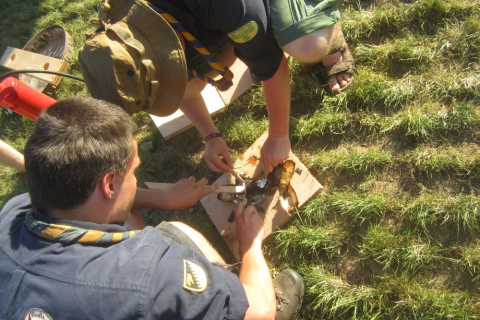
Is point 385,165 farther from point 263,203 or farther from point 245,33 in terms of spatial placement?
point 245,33

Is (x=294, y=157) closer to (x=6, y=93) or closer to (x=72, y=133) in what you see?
(x=72, y=133)

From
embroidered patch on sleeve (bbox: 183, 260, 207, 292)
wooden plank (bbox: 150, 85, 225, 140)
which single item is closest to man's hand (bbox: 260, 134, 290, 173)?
wooden plank (bbox: 150, 85, 225, 140)

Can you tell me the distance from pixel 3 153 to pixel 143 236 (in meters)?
1.80

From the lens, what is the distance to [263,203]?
7.31 ft

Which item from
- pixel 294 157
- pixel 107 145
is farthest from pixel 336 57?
pixel 107 145

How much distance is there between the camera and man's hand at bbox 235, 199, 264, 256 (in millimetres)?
1995

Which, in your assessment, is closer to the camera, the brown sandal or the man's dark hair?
the man's dark hair

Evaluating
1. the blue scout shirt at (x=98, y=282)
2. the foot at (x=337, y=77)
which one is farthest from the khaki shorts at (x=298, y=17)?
the blue scout shirt at (x=98, y=282)

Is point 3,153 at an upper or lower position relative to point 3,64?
lower

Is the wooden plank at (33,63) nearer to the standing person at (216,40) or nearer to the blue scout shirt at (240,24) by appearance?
the standing person at (216,40)

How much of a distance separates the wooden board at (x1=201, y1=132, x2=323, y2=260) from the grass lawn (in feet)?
0.27

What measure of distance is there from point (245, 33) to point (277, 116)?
1.95 feet

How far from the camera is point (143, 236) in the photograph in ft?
4.17

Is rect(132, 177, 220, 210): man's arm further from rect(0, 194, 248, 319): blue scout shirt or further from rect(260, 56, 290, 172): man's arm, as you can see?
rect(0, 194, 248, 319): blue scout shirt
